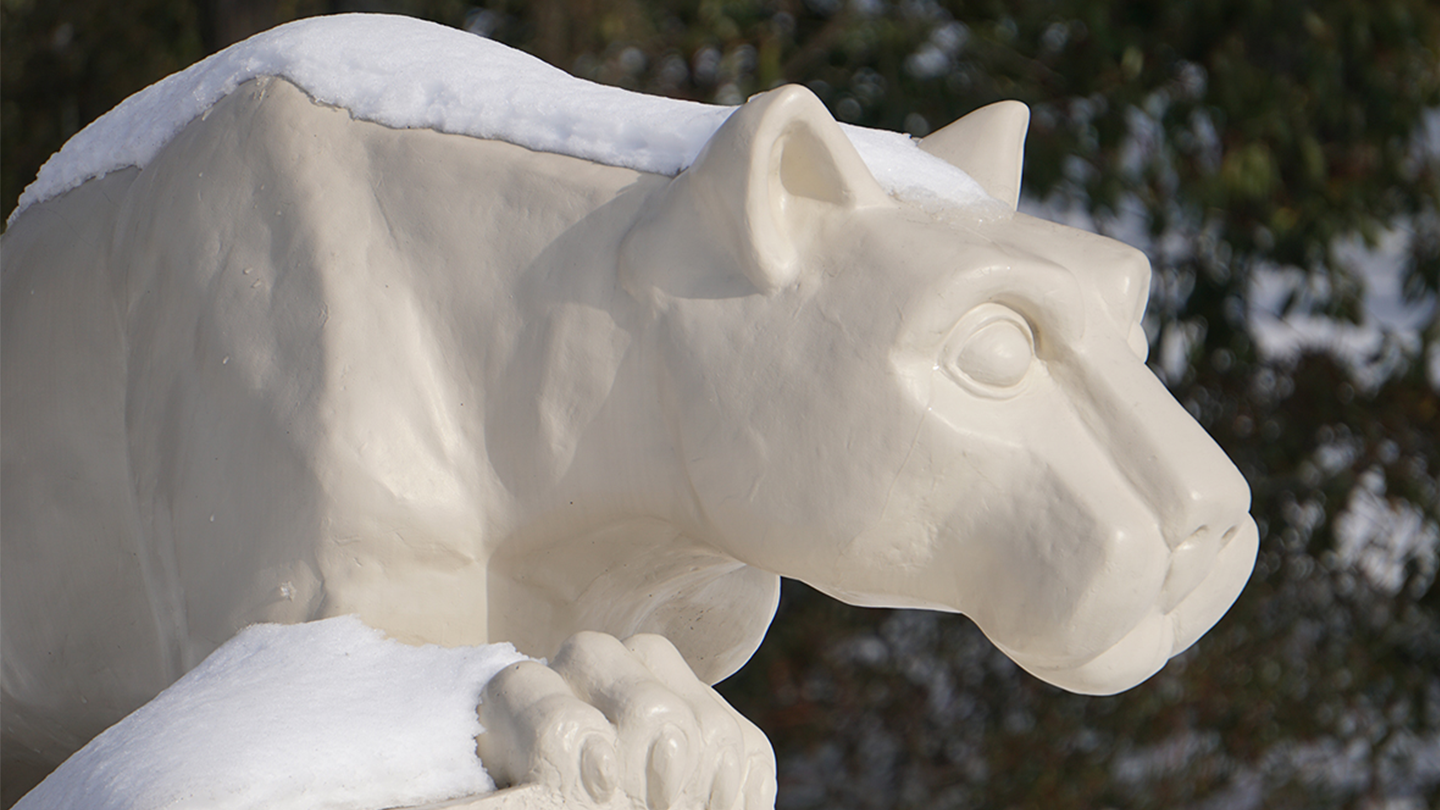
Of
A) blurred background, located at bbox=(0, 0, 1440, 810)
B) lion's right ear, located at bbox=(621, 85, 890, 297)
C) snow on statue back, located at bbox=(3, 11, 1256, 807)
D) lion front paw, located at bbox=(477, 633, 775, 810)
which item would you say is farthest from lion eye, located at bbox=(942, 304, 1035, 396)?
blurred background, located at bbox=(0, 0, 1440, 810)

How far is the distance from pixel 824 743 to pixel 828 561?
2641 mm

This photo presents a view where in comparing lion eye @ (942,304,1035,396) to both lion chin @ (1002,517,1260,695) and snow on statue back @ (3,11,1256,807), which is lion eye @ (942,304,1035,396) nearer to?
snow on statue back @ (3,11,1256,807)

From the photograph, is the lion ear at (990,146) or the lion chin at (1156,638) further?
the lion ear at (990,146)

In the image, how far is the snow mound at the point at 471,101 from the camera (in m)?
0.99

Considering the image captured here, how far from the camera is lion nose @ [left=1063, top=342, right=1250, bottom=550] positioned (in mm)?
908

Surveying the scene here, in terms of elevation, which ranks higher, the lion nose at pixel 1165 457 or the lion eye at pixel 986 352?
the lion eye at pixel 986 352

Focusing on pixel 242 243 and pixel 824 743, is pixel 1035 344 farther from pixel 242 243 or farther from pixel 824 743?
pixel 824 743

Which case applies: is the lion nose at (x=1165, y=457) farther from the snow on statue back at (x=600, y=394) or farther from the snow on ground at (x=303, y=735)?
the snow on ground at (x=303, y=735)

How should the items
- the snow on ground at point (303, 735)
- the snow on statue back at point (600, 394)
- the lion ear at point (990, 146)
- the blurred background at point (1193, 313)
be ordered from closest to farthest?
the snow on ground at point (303, 735) < the snow on statue back at point (600, 394) < the lion ear at point (990, 146) < the blurred background at point (1193, 313)

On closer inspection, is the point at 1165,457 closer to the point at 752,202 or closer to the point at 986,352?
the point at 986,352

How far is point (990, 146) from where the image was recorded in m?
1.10

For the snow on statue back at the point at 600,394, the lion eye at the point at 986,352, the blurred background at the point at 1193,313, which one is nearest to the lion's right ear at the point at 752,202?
the snow on statue back at the point at 600,394

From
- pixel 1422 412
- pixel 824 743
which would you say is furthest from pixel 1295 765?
pixel 824 743

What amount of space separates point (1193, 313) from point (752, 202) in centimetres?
264
